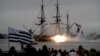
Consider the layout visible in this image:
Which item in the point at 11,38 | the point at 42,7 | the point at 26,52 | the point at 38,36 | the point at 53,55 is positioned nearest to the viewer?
the point at 26,52

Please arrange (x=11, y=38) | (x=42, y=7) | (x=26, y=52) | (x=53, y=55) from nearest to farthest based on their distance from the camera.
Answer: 1. (x=26, y=52)
2. (x=11, y=38)
3. (x=53, y=55)
4. (x=42, y=7)

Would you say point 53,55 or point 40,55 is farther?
point 53,55

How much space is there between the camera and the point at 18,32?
24438mm

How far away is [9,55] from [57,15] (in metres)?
116

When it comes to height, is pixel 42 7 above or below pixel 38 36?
above

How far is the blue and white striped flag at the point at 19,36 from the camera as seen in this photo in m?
24.1

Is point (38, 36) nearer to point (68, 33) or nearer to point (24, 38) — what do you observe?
point (68, 33)

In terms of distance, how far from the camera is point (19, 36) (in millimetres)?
24359

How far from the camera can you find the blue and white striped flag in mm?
24125

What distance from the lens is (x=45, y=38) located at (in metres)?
141

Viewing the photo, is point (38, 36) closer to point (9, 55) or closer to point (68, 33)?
point (68, 33)

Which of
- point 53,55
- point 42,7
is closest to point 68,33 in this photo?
point 42,7

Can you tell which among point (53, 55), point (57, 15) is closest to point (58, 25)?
point (57, 15)

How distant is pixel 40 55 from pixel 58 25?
116755mm
